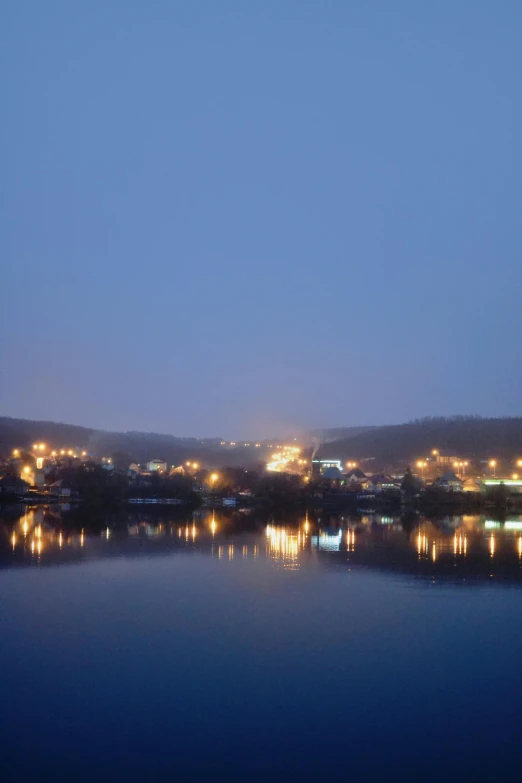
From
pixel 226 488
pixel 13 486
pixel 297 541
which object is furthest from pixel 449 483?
pixel 13 486

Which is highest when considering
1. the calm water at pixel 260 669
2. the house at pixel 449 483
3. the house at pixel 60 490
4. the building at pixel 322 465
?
the building at pixel 322 465

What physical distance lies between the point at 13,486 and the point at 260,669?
1883 centimetres

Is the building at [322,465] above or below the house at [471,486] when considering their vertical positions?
above

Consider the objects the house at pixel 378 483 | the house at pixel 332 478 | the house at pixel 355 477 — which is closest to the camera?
the house at pixel 332 478

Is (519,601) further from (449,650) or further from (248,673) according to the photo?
(248,673)

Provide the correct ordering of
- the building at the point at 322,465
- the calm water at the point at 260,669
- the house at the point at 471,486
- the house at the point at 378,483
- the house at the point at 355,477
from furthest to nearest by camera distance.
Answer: the building at the point at 322,465
the house at the point at 355,477
the house at the point at 378,483
the house at the point at 471,486
the calm water at the point at 260,669

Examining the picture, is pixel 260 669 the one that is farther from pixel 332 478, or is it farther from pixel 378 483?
pixel 378 483

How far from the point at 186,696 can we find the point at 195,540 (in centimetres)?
772

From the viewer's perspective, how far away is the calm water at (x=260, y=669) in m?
3.58

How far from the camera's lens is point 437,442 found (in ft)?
132

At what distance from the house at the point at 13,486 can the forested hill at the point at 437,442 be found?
21748mm

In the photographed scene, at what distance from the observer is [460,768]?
3.48 metres

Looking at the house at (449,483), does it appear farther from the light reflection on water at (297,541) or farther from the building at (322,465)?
the light reflection on water at (297,541)

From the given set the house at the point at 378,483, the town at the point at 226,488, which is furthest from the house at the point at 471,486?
the house at the point at 378,483
